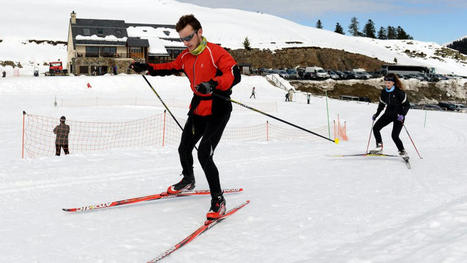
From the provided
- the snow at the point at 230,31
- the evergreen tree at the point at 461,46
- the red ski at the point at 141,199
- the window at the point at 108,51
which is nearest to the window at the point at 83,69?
the window at the point at 108,51

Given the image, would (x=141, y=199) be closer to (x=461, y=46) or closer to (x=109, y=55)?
(x=109, y=55)

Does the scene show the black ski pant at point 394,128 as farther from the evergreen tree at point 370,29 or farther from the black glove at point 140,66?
the evergreen tree at point 370,29

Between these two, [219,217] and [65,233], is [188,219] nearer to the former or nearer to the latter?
[219,217]

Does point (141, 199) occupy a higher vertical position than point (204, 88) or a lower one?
lower

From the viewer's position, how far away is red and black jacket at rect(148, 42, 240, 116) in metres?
4.16

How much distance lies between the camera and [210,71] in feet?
14.2

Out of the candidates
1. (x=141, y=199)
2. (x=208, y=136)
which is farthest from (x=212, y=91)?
(x=141, y=199)

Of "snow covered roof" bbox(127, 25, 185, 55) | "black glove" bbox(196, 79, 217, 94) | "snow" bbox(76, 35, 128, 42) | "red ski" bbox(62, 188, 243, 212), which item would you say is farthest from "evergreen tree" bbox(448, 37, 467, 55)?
"black glove" bbox(196, 79, 217, 94)

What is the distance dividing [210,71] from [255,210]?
181 centimetres

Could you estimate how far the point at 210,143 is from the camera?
14.5ft

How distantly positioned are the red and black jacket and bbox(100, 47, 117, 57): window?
57.6 meters

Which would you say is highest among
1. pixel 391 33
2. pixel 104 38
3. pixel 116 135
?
pixel 391 33

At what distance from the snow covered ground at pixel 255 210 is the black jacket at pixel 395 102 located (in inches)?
41.1

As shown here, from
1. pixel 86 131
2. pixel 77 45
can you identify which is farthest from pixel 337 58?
pixel 86 131
